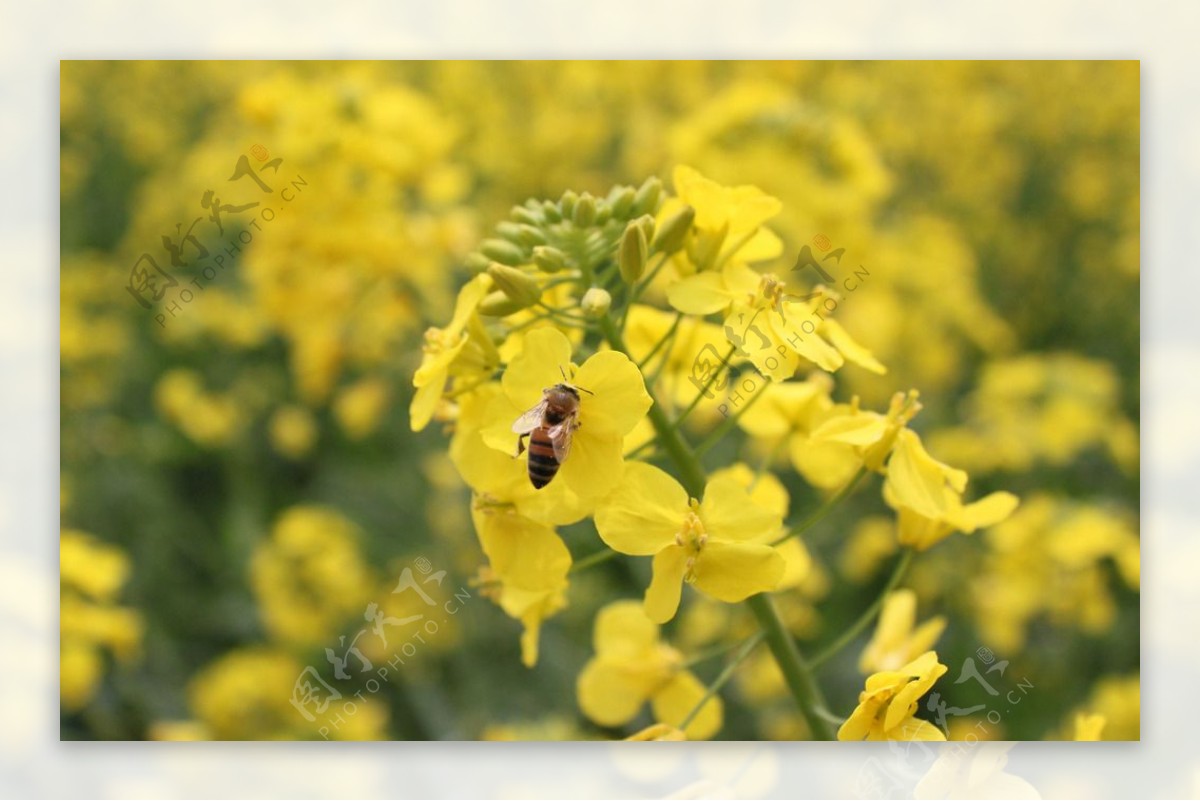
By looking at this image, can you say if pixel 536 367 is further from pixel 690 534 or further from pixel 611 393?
pixel 690 534

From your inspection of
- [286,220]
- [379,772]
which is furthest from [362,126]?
[379,772]

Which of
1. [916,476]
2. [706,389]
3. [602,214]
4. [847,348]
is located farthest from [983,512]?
[602,214]

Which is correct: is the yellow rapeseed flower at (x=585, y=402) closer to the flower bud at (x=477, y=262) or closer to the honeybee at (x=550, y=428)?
the honeybee at (x=550, y=428)

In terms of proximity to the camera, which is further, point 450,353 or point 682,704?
point 682,704

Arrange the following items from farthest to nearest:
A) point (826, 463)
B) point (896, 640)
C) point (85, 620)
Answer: point (85, 620)
point (896, 640)
point (826, 463)

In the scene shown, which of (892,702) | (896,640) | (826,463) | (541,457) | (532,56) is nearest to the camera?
(541,457)

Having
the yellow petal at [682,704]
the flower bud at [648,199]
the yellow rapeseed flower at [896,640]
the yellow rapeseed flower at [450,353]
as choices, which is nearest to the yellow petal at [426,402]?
the yellow rapeseed flower at [450,353]

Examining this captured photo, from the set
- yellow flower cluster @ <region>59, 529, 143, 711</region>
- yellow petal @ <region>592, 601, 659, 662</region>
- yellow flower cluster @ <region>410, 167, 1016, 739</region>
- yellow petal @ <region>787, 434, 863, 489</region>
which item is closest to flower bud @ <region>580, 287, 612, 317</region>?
yellow flower cluster @ <region>410, 167, 1016, 739</region>

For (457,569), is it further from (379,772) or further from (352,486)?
(379,772)
